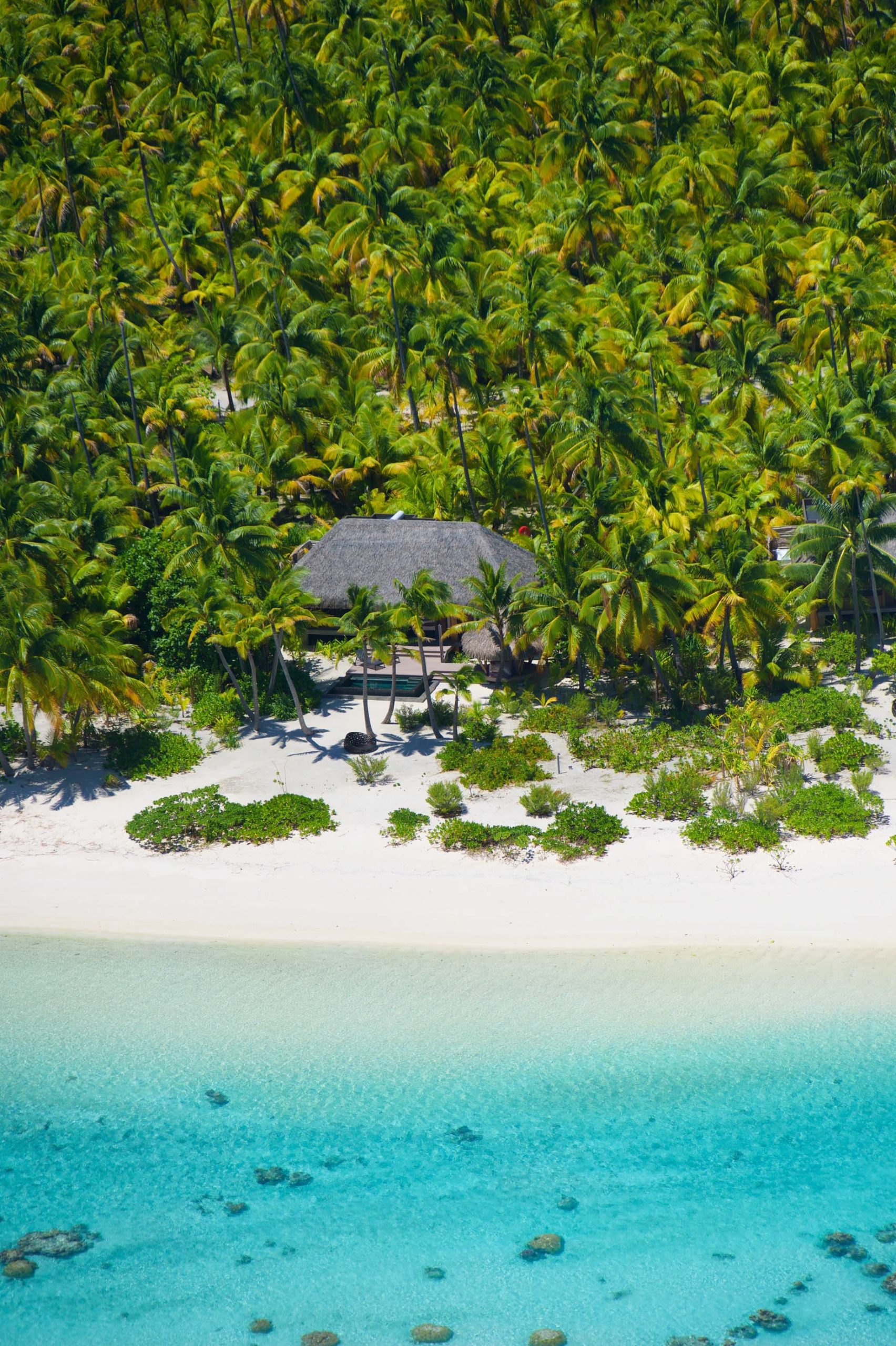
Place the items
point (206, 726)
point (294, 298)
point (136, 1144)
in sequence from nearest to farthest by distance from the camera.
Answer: point (136, 1144)
point (206, 726)
point (294, 298)

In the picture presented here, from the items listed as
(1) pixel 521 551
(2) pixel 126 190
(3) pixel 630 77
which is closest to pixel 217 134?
(2) pixel 126 190

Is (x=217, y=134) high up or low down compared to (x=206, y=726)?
up

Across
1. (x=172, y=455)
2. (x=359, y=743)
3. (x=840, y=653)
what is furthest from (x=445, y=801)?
(x=172, y=455)

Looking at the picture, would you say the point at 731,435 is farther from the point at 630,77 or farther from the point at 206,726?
the point at 630,77

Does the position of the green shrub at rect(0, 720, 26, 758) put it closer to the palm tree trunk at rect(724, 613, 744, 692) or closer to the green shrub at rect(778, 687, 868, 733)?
the palm tree trunk at rect(724, 613, 744, 692)

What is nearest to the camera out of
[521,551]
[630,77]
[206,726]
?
[206,726]

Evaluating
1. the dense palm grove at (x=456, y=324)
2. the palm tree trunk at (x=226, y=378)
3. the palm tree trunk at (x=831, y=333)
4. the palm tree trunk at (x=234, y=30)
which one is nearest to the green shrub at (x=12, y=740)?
the dense palm grove at (x=456, y=324)

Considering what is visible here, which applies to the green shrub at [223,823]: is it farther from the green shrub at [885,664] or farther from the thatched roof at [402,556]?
the green shrub at [885,664]

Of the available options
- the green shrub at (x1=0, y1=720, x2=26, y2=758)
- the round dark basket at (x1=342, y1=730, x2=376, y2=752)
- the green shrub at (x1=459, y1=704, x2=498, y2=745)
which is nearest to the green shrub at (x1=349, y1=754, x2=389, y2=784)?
the round dark basket at (x1=342, y1=730, x2=376, y2=752)
